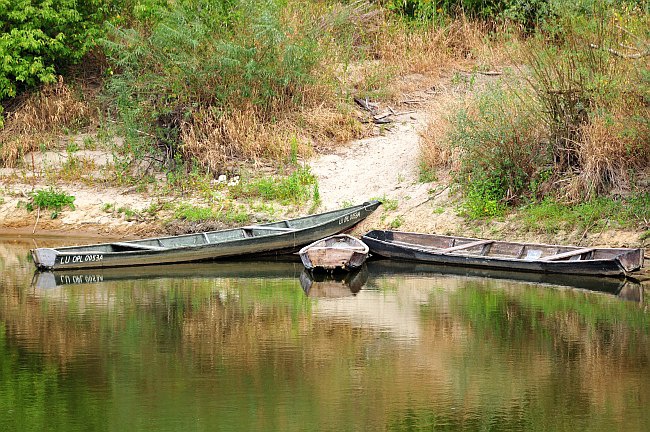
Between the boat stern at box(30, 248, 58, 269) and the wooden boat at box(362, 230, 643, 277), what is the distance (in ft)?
17.8

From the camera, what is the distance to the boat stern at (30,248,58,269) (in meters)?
17.8

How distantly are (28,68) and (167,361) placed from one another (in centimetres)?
1441

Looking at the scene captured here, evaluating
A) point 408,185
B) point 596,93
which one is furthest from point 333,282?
point 596,93

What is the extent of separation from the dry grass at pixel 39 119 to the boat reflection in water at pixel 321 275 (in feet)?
24.3

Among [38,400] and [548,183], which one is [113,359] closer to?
[38,400]

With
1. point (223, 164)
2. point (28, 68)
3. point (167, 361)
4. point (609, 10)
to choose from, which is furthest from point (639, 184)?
point (28, 68)

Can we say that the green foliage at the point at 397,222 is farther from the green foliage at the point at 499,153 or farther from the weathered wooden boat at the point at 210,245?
the green foliage at the point at 499,153

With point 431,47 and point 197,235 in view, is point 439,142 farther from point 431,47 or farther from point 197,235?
point 431,47

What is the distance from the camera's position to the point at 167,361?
12.0m

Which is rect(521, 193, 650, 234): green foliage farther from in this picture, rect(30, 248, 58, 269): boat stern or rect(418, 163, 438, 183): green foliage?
rect(30, 248, 58, 269): boat stern

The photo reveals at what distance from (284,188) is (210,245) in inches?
129

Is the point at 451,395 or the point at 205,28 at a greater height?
the point at 205,28

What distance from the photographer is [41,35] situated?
80.1 ft

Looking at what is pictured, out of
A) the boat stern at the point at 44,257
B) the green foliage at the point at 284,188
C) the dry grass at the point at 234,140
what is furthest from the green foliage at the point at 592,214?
the boat stern at the point at 44,257
